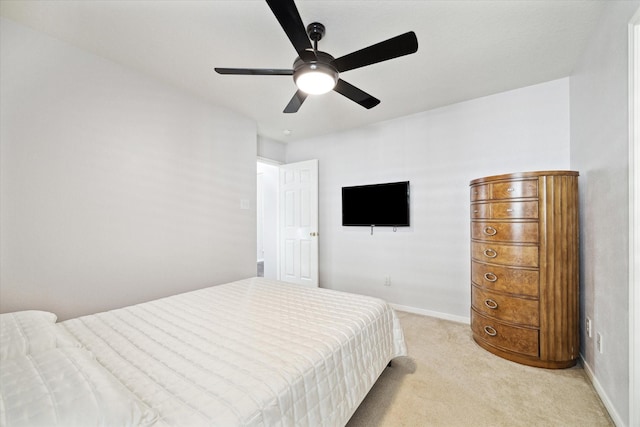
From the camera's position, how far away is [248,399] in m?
0.90

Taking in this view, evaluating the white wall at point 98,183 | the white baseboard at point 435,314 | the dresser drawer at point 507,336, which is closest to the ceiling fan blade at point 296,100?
the white wall at point 98,183

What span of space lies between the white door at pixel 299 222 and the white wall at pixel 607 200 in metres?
2.94

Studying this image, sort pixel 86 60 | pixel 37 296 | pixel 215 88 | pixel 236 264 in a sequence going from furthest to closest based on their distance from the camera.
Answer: pixel 236 264, pixel 215 88, pixel 86 60, pixel 37 296

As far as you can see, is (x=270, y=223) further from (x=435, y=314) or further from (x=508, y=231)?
(x=508, y=231)

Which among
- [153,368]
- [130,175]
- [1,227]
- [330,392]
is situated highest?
[130,175]

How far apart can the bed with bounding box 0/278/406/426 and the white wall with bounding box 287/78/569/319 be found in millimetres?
1464

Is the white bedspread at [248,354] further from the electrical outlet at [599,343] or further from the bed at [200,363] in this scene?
the electrical outlet at [599,343]

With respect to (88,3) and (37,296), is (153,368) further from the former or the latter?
(88,3)

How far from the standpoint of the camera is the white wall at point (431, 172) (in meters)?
2.59

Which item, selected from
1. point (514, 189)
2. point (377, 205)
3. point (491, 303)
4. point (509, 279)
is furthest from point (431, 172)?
point (491, 303)

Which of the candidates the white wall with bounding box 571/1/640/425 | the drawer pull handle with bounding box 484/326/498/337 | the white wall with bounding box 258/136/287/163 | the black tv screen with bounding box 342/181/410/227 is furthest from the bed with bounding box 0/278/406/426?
the white wall with bounding box 258/136/287/163

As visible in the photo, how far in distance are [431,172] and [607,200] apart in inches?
64.4

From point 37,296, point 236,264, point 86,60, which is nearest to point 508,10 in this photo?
point 86,60

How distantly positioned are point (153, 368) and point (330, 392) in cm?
78
